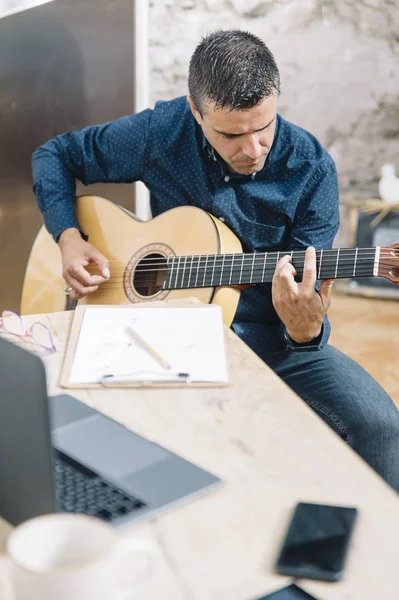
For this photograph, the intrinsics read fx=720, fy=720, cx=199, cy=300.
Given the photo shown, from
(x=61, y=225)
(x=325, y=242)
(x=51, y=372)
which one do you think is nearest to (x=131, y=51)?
(x=61, y=225)

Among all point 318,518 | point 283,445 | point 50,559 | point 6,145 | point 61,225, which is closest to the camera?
point 50,559

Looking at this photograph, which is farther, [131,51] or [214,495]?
[131,51]

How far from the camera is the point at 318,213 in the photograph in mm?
1617

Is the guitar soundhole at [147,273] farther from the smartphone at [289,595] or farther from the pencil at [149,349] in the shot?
the smartphone at [289,595]

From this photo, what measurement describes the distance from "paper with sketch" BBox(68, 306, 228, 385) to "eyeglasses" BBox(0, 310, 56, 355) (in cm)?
5

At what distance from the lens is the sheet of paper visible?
222cm

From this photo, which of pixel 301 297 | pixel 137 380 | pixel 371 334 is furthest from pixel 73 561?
pixel 371 334

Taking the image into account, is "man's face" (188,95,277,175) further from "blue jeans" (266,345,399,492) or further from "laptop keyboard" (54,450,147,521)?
"laptop keyboard" (54,450,147,521)

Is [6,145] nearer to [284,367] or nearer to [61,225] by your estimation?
[61,225]

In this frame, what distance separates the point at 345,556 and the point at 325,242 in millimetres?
1025

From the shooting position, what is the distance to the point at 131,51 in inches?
94.0

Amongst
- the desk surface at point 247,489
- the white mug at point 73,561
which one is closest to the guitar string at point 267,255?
the desk surface at point 247,489

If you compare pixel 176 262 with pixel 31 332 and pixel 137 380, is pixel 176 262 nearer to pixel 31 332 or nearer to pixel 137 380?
pixel 31 332

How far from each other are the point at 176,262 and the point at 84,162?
0.49 m
